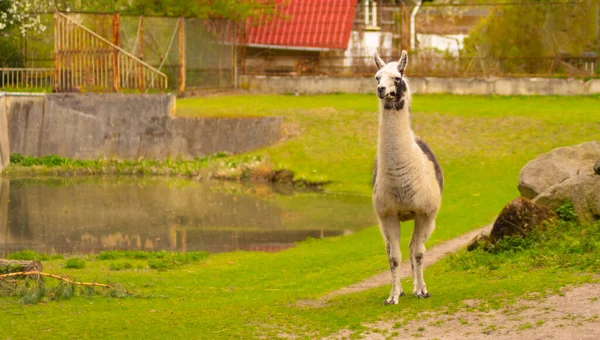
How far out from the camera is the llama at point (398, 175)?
11.4m

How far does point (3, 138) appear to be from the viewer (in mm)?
30688

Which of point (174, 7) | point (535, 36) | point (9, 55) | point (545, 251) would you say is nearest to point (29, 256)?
point (545, 251)

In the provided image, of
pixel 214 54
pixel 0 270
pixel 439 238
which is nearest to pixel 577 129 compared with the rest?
pixel 439 238

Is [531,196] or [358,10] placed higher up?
[358,10]

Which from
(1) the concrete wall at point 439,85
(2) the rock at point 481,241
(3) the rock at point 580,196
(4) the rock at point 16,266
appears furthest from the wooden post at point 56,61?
(3) the rock at point 580,196

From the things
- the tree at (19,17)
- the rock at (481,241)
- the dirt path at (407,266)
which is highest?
the tree at (19,17)

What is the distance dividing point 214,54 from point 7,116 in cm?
1015

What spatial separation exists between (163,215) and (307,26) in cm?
2031

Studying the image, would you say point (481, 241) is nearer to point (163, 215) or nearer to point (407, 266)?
point (407, 266)

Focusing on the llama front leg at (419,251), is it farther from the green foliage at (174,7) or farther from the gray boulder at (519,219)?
the green foliage at (174,7)

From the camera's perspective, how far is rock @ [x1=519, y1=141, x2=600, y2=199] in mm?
16359

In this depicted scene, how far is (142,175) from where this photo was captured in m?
29.9

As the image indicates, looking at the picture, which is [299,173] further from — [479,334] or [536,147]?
[479,334]

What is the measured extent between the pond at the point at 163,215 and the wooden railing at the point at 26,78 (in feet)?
19.2
